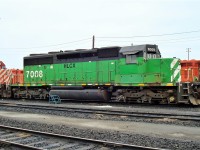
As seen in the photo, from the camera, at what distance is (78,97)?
21297mm

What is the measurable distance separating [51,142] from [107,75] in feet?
41.3

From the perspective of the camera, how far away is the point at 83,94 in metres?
20.8

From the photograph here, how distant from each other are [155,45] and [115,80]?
329 cm

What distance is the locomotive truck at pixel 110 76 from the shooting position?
1733cm

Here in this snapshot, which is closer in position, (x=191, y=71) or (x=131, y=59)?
(x=191, y=71)

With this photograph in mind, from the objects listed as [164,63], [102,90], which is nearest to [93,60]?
[102,90]

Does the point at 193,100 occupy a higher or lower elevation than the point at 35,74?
lower

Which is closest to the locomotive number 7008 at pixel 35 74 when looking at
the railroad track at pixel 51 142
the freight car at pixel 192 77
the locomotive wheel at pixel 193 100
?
the freight car at pixel 192 77

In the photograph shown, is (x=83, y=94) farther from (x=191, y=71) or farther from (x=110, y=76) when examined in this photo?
(x=191, y=71)

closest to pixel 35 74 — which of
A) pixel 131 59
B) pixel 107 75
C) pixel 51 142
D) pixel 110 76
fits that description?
pixel 107 75

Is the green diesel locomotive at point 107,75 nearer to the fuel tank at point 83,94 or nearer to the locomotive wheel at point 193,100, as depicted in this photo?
the fuel tank at point 83,94

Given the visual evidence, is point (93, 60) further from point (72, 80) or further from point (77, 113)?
point (77, 113)

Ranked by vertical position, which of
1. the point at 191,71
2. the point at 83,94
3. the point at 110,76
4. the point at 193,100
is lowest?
the point at 193,100

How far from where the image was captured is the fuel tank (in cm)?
1983
